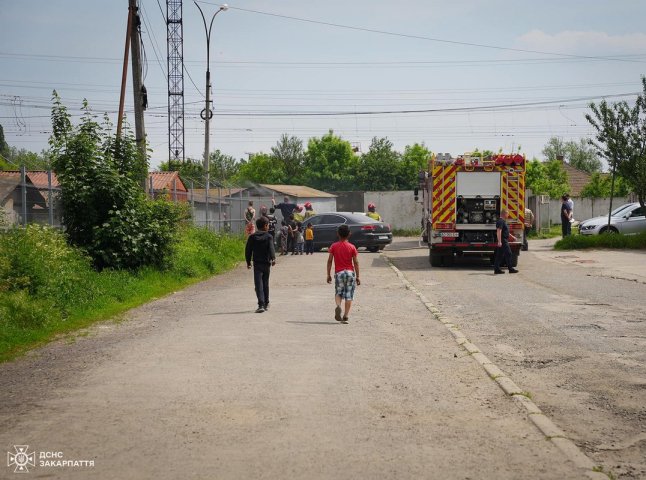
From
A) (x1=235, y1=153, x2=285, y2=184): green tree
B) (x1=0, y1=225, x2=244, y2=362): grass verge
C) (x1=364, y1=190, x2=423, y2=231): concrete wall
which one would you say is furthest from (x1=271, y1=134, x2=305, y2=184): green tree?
(x1=0, y1=225, x2=244, y2=362): grass verge

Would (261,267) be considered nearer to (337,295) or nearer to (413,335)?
(337,295)

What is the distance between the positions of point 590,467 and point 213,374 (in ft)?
13.7

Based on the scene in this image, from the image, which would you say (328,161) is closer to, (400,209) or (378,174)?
(378,174)

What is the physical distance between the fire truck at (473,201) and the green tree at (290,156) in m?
83.0

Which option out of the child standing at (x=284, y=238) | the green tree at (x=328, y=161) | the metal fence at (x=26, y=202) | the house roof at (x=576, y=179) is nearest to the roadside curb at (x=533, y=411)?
the metal fence at (x=26, y=202)

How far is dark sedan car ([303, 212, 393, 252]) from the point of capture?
33.2 metres

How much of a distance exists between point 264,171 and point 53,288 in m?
94.7

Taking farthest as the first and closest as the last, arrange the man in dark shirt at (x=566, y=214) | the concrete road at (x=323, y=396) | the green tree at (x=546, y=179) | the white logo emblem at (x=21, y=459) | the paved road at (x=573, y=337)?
1. the green tree at (x=546, y=179)
2. the man in dark shirt at (x=566, y=214)
3. the paved road at (x=573, y=337)
4. the concrete road at (x=323, y=396)
5. the white logo emblem at (x=21, y=459)

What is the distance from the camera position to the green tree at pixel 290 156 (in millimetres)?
108562

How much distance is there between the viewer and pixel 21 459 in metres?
5.61

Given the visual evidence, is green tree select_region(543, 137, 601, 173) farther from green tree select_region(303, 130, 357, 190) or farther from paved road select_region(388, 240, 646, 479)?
paved road select_region(388, 240, 646, 479)

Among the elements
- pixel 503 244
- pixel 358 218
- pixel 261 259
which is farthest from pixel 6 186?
pixel 358 218

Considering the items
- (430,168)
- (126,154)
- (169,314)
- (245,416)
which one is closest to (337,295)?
(169,314)

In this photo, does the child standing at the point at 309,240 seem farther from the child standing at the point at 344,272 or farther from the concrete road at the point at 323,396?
the child standing at the point at 344,272
